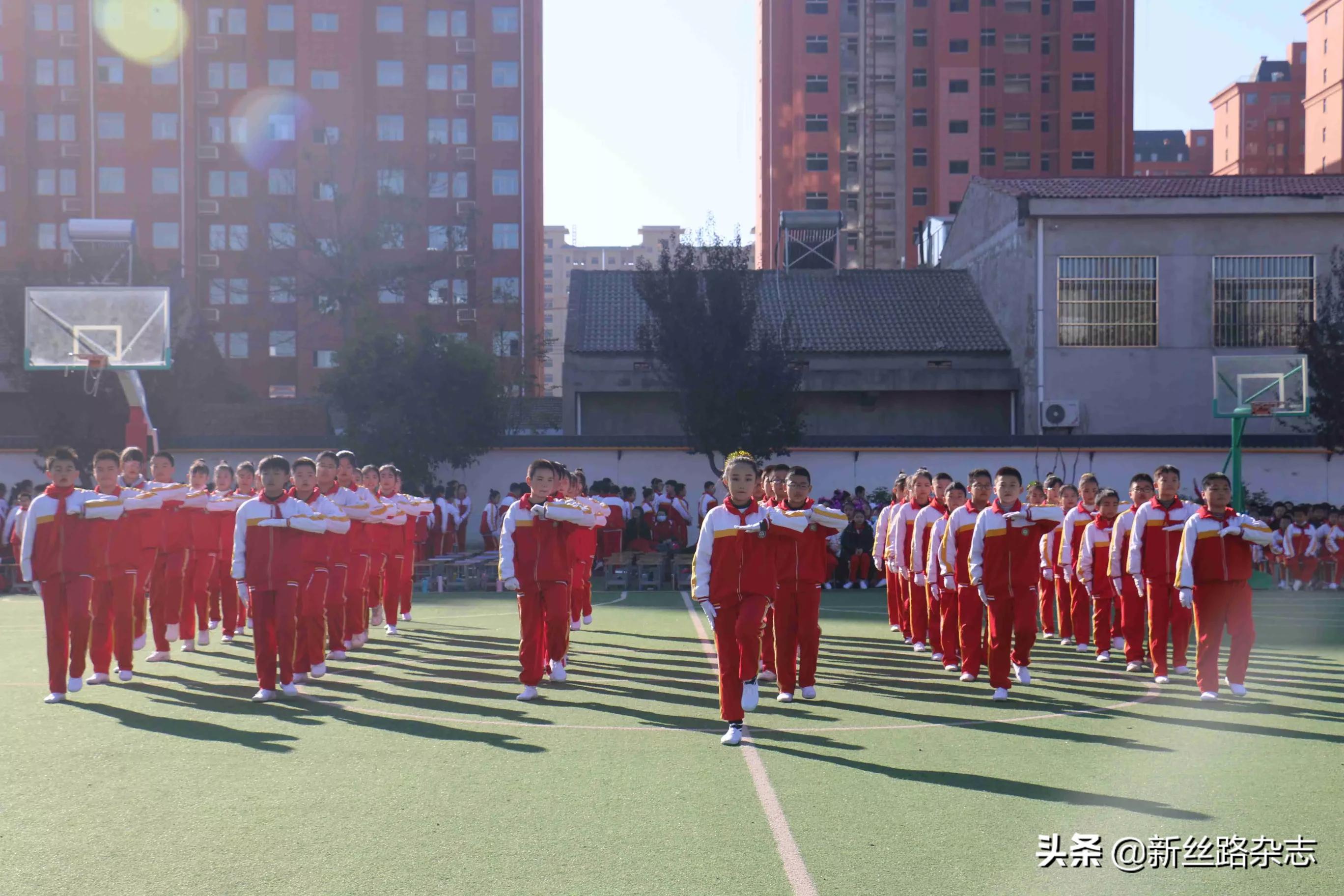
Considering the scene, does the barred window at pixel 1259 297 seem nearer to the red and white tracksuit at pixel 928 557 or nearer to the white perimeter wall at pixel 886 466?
the white perimeter wall at pixel 886 466

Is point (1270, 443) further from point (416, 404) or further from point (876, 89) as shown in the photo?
point (876, 89)

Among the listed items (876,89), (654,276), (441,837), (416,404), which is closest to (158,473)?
(441,837)

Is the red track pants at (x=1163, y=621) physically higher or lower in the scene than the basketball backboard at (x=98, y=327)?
lower

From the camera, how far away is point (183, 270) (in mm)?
57875

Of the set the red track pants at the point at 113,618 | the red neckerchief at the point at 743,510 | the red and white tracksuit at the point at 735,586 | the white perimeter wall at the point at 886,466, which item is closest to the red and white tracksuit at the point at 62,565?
the red track pants at the point at 113,618

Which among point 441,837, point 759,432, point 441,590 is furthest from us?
point 759,432

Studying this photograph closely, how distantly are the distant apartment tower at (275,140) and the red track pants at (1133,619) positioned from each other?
4859 centimetres

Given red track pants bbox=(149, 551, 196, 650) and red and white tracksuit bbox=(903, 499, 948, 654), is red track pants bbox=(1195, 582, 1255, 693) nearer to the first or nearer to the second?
red and white tracksuit bbox=(903, 499, 948, 654)

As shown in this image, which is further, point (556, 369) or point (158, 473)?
point (556, 369)

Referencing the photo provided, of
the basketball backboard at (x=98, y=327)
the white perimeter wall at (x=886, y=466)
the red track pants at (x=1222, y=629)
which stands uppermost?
the basketball backboard at (x=98, y=327)

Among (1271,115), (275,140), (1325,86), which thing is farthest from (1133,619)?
(1271,115)

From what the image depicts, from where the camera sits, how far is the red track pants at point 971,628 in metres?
11.1

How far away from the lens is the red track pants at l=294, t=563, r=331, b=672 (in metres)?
10.5

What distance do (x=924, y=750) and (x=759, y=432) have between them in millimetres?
20200
